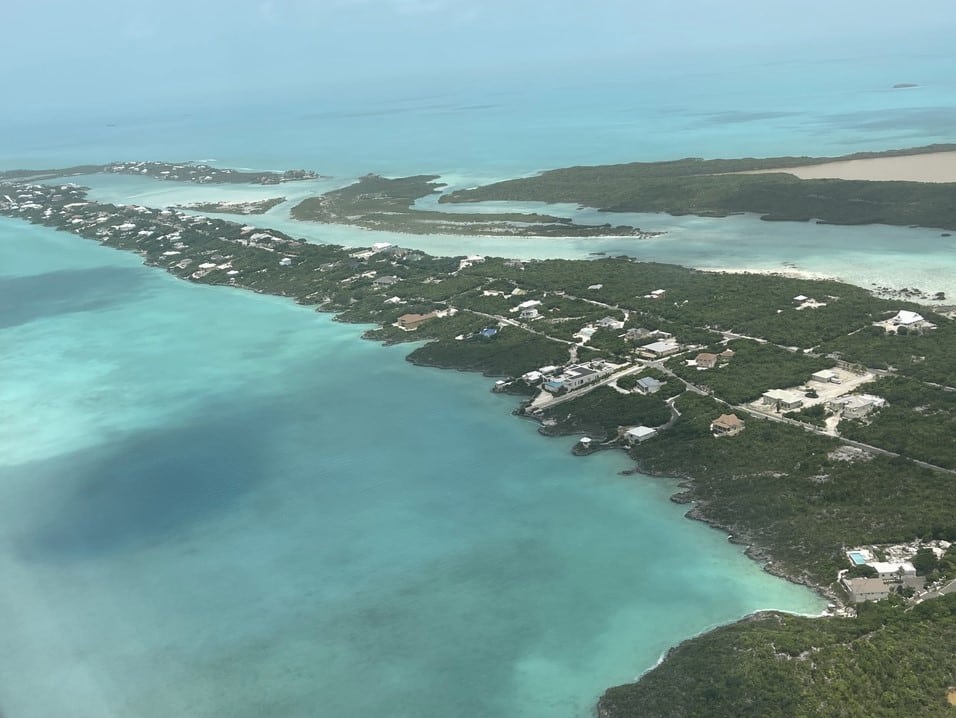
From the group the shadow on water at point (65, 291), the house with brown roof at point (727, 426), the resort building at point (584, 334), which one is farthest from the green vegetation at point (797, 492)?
the shadow on water at point (65, 291)

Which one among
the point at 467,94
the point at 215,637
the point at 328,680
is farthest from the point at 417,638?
the point at 467,94

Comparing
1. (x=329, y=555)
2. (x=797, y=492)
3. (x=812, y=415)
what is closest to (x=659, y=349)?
(x=812, y=415)

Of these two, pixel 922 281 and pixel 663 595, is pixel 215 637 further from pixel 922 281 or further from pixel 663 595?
pixel 922 281

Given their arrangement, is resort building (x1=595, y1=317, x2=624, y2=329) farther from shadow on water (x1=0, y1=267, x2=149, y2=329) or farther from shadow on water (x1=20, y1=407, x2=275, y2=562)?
shadow on water (x1=0, y1=267, x2=149, y2=329)

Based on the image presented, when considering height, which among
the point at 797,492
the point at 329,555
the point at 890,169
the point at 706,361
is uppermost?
the point at 890,169

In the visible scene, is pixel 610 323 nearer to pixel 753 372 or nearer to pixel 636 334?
pixel 636 334

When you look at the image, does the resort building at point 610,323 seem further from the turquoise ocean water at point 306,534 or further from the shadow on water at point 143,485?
the shadow on water at point 143,485

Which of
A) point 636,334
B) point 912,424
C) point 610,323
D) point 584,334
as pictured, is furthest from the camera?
point 610,323
